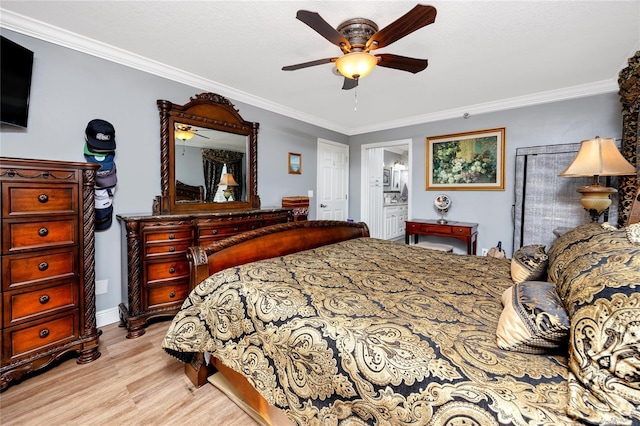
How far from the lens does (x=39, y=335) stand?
1.78 meters

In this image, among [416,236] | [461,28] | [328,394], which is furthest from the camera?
[416,236]

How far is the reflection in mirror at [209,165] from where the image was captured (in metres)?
2.98

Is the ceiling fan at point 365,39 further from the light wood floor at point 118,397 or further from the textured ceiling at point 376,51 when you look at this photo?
the light wood floor at point 118,397

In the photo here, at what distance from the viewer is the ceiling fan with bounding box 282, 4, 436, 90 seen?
1569 millimetres

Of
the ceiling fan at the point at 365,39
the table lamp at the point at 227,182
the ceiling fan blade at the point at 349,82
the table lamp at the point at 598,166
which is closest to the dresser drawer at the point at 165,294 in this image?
the table lamp at the point at 227,182

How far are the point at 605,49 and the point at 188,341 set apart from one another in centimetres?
401

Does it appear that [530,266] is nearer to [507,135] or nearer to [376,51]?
[376,51]

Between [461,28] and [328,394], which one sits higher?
[461,28]

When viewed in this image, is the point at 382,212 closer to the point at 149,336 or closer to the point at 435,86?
the point at 435,86

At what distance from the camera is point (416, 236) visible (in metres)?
4.34

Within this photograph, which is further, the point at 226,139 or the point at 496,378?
the point at 226,139

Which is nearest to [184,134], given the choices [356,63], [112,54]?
[112,54]

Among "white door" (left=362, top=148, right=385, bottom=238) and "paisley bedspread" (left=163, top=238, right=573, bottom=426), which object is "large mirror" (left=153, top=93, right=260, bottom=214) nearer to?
"paisley bedspread" (left=163, top=238, right=573, bottom=426)

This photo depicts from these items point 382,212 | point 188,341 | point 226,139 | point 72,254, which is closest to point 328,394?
point 188,341
